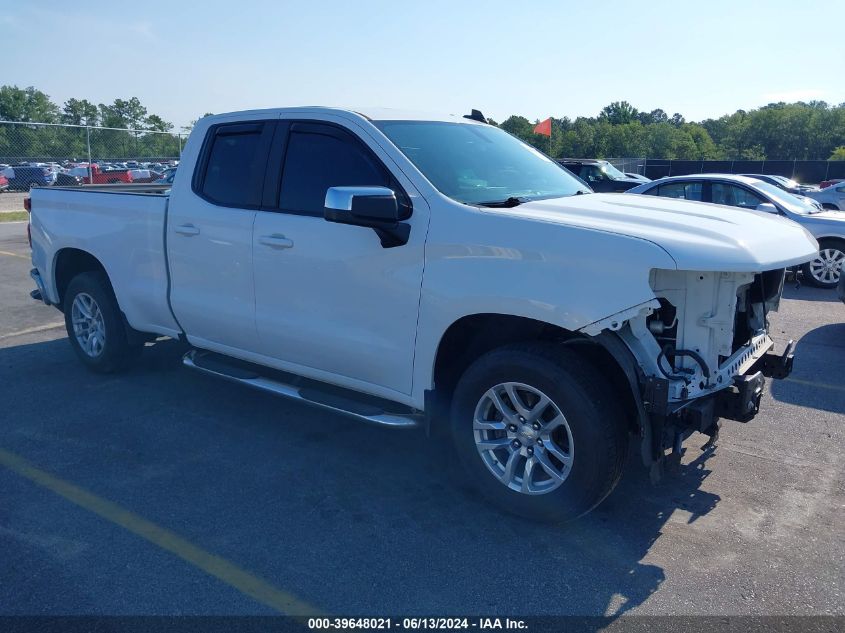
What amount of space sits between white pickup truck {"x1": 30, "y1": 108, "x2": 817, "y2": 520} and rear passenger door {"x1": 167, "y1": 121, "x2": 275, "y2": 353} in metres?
0.02

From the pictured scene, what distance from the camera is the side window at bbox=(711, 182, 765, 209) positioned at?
11.2m

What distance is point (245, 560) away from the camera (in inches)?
139

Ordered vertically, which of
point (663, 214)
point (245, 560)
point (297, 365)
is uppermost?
point (663, 214)

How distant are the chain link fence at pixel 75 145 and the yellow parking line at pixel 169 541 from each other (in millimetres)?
18554

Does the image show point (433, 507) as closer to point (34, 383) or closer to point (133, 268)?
point (133, 268)

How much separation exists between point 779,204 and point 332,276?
8.81 meters

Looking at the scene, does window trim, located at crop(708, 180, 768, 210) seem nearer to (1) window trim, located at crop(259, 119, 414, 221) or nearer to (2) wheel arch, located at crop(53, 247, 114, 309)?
(1) window trim, located at crop(259, 119, 414, 221)

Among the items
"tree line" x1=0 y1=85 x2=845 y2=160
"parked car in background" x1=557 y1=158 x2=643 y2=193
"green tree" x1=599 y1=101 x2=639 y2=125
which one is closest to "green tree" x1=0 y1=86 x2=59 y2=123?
"tree line" x1=0 y1=85 x2=845 y2=160

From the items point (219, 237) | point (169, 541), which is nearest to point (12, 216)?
point (219, 237)

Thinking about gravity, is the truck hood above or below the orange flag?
below

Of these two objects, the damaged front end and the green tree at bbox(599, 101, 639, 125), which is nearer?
the damaged front end

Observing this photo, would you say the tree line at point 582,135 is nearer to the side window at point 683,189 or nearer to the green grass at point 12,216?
the green grass at point 12,216

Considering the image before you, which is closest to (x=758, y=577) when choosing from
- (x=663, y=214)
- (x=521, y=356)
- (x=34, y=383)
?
(x=521, y=356)

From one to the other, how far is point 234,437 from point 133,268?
1643 mm
